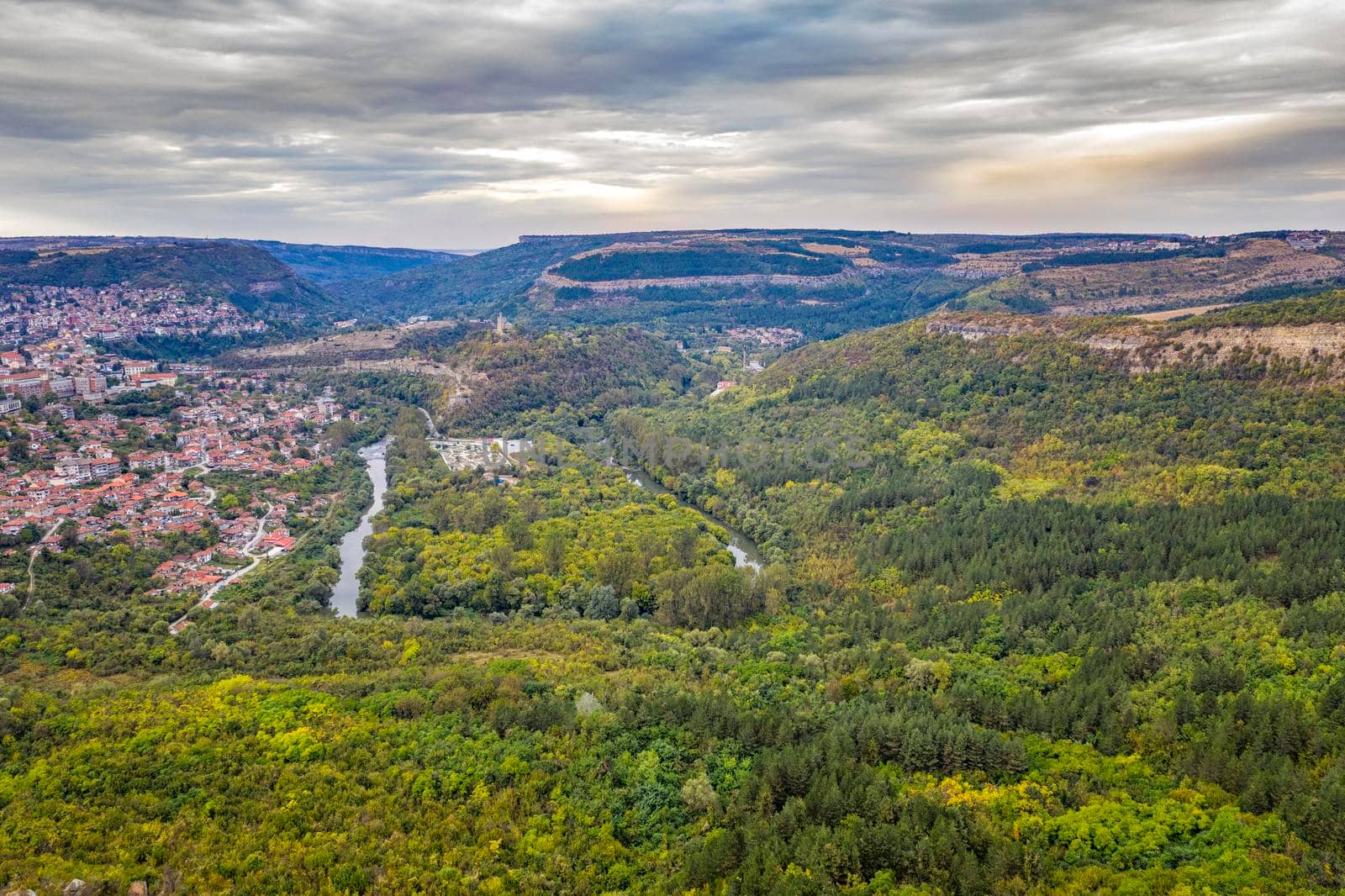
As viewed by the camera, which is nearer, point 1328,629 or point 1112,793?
point 1112,793

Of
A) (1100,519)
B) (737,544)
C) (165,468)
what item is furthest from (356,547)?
(1100,519)

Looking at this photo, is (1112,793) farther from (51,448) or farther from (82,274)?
(82,274)

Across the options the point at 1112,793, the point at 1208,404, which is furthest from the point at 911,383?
the point at 1112,793

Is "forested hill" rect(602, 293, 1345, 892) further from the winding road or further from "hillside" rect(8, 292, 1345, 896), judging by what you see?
the winding road

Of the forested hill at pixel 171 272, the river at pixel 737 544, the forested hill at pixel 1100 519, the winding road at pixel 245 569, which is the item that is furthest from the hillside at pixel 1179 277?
the forested hill at pixel 171 272

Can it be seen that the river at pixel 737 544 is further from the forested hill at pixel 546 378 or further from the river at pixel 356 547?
the forested hill at pixel 546 378

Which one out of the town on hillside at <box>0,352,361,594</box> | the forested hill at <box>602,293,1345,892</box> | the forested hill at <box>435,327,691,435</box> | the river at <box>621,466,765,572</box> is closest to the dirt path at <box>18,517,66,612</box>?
the town on hillside at <box>0,352,361,594</box>

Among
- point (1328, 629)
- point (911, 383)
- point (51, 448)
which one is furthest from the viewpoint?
point (911, 383)

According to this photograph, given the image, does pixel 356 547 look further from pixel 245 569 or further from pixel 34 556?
pixel 34 556

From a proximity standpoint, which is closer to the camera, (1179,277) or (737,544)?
(737,544)
